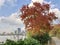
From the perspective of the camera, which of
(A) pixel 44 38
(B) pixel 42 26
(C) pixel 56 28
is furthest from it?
(C) pixel 56 28

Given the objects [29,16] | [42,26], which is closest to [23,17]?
[29,16]

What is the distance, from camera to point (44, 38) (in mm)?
16359

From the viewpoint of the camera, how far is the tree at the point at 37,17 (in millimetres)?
15047

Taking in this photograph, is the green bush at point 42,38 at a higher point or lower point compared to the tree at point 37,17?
lower

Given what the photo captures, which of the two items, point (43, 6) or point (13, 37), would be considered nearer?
point (43, 6)

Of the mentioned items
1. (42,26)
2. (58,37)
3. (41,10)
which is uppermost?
(41,10)

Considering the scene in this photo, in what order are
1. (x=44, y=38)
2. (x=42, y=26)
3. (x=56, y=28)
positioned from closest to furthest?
(x=42, y=26)
(x=44, y=38)
(x=56, y=28)

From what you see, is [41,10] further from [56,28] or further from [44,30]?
[56,28]

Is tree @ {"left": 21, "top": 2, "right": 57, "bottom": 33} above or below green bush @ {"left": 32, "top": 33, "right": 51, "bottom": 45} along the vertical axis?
above

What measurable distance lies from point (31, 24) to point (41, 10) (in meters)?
1.21

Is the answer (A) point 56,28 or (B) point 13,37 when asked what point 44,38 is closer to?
(B) point 13,37

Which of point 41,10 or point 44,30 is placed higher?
point 41,10

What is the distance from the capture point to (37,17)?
49.6ft

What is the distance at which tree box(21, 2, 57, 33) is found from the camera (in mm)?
15047
